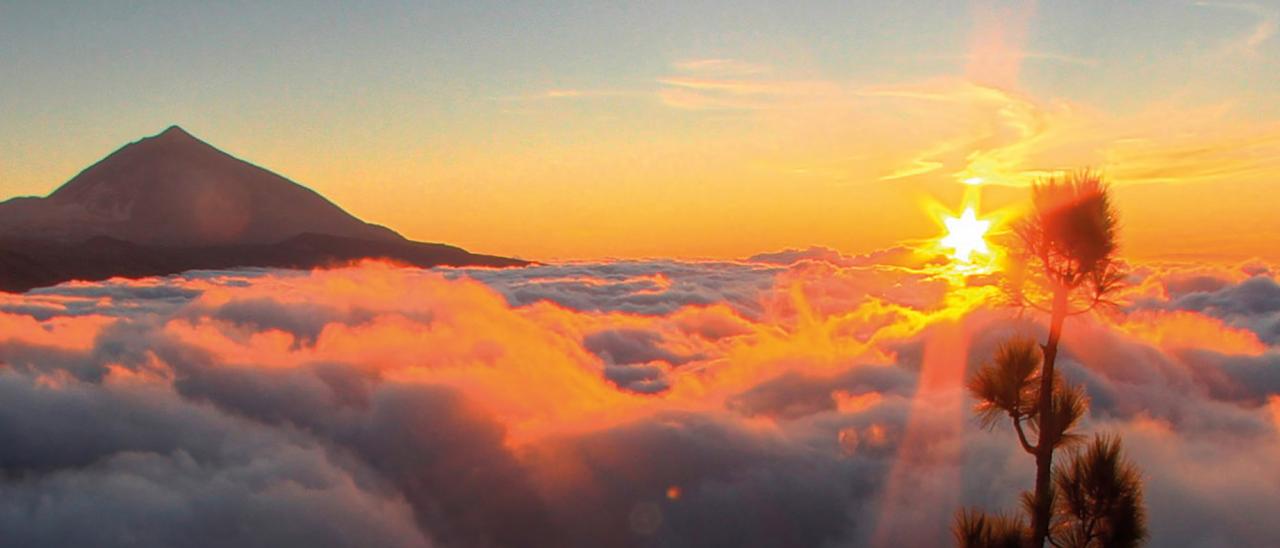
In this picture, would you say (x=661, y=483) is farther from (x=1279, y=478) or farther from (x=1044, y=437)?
(x=1044, y=437)

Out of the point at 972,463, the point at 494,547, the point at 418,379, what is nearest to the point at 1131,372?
the point at 972,463

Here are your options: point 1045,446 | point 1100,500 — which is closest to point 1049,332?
point 1045,446

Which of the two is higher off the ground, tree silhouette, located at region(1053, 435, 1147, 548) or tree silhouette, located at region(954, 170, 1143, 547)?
tree silhouette, located at region(954, 170, 1143, 547)

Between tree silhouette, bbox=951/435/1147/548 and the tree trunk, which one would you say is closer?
the tree trunk

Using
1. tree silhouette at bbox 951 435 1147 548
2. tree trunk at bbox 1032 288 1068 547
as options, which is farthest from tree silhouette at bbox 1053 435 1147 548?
A: tree trunk at bbox 1032 288 1068 547

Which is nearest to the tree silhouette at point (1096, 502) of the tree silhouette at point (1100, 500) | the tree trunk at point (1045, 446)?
the tree silhouette at point (1100, 500)

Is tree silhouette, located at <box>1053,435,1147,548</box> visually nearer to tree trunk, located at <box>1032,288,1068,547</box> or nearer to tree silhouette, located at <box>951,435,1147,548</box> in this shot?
tree silhouette, located at <box>951,435,1147,548</box>

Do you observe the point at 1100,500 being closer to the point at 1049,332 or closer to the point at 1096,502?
the point at 1096,502

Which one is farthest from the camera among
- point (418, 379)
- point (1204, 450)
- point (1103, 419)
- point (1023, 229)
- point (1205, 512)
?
point (418, 379)
